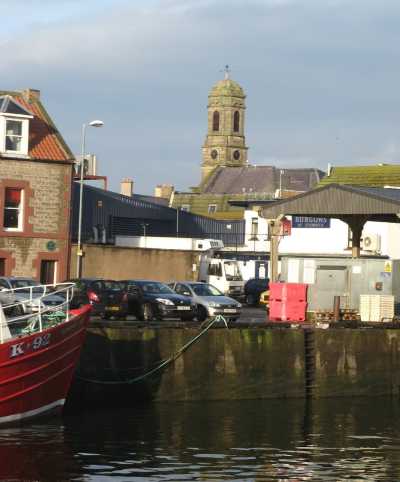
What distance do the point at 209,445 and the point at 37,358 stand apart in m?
5.10

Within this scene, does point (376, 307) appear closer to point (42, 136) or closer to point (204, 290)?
point (204, 290)

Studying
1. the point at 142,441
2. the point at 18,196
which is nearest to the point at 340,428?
the point at 142,441

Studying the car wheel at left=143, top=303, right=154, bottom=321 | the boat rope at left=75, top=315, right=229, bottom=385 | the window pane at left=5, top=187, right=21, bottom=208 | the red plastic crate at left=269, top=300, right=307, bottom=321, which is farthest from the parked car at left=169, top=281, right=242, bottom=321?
the window pane at left=5, top=187, right=21, bottom=208

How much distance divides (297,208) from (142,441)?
23.0 m

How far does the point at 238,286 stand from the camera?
6956 cm

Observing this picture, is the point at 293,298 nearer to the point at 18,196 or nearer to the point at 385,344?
the point at 385,344

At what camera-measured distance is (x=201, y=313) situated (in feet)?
157

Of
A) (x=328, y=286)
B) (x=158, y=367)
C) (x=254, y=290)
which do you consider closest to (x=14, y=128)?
(x=254, y=290)

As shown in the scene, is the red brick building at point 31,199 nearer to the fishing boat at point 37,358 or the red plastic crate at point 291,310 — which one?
the red plastic crate at point 291,310

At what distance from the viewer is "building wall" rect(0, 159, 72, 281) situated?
57906mm

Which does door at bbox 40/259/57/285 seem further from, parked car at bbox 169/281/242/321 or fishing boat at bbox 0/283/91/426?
fishing boat at bbox 0/283/91/426

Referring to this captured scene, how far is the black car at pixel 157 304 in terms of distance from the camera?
151 ft

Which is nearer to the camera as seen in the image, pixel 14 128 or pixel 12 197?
pixel 12 197

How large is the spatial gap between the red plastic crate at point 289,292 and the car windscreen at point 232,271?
2615 cm
